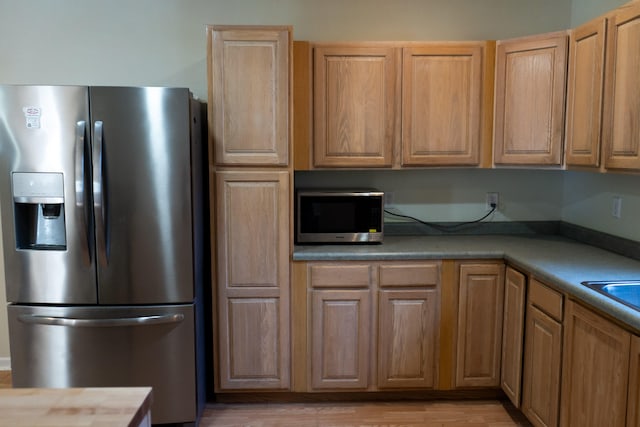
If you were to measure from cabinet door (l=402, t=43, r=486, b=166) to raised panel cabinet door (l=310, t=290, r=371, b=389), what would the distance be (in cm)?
90

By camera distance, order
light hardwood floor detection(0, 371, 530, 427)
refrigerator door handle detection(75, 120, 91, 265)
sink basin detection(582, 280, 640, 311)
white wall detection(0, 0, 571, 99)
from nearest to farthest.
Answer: sink basin detection(582, 280, 640, 311) < refrigerator door handle detection(75, 120, 91, 265) < light hardwood floor detection(0, 371, 530, 427) < white wall detection(0, 0, 571, 99)

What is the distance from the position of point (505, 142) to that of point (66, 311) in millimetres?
2587

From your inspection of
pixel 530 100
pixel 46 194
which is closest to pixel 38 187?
pixel 46 194


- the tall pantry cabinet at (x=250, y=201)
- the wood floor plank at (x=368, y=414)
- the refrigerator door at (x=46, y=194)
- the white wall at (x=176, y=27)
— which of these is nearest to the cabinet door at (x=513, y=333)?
the wood floor plank at (x=368, y=414)

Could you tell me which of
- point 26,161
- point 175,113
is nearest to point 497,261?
point 175,113

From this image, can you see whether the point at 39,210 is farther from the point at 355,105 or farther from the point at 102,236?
the point at 355,105

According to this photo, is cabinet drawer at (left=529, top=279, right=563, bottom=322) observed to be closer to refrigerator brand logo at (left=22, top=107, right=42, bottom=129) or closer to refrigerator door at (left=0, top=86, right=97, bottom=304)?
refrigerator door at (left=0, top=86, right=97, bottom=304)

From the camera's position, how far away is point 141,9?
312 cm

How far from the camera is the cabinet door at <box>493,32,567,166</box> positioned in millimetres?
2699

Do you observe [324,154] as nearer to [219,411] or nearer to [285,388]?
[285,388]

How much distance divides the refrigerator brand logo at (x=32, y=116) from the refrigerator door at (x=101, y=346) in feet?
2.98

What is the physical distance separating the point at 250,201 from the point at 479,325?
4.84ft

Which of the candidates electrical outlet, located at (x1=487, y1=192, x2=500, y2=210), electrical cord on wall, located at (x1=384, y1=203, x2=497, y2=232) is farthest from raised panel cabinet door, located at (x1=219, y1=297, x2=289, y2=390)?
electrical outlet, located at (x1=487, y1=192, x2=500, y2=210)

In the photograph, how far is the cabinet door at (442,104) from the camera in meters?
2.89
